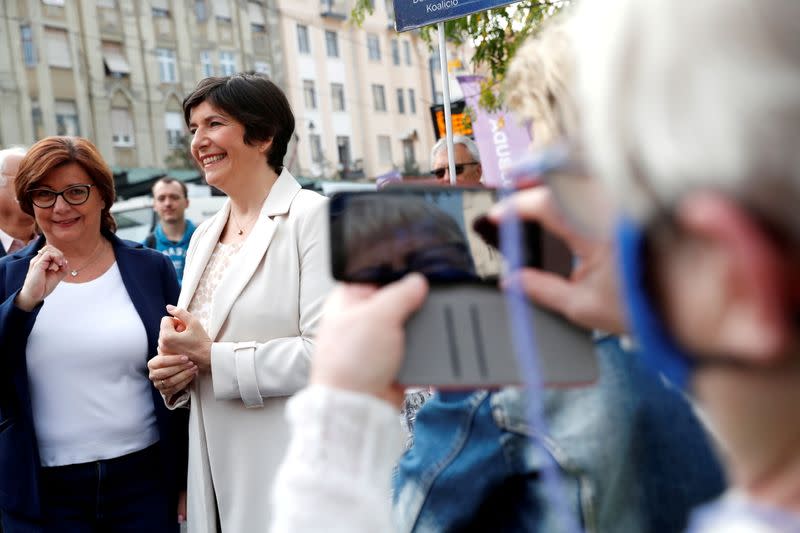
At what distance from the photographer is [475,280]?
0.87m

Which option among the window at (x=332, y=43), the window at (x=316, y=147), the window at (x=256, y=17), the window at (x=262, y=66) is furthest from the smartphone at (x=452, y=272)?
the window at (x=332, y=43)

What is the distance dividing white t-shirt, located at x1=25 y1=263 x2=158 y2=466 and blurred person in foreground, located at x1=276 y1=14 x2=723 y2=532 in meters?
2.02

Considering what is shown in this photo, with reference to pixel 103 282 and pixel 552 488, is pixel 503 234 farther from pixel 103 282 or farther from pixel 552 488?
pixel 103 282

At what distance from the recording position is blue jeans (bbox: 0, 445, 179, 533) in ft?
9.09

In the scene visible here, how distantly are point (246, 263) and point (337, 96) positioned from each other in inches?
1592

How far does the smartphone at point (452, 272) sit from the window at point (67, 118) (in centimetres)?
3087

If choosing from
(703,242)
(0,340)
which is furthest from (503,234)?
(0,340)

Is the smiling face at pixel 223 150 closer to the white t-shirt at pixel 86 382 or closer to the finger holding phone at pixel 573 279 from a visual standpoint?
the white t-shirt at pixel 86 382

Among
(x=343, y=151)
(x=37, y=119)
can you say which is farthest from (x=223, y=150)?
(x=343, y=151)

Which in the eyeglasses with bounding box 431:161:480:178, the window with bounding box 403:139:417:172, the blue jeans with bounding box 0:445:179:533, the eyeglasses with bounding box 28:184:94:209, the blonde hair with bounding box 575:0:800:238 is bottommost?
the blue jeans with bounding box 0:445:179:533

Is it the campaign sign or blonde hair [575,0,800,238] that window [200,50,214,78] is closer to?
the campaign sign

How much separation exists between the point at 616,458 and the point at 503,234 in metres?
0.36

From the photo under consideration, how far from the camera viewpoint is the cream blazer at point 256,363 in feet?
8.18

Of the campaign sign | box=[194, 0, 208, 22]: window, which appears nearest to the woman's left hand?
the campaign sign
